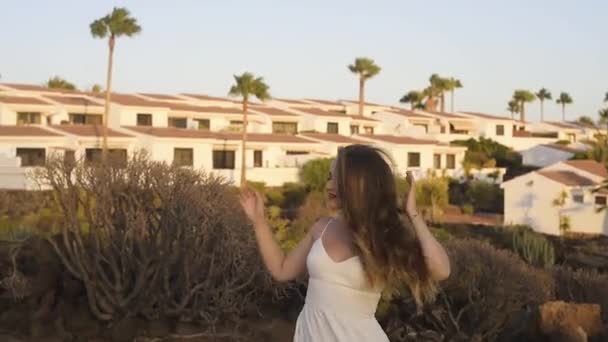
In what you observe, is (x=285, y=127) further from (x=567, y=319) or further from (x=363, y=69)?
(x=567, y=319)

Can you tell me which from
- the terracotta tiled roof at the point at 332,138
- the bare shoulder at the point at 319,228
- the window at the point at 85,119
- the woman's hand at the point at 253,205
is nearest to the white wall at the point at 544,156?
the terracotta tiled roof at the point at 332,138

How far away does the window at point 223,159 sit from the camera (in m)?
47.7

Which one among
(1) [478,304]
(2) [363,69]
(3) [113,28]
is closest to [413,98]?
(2) [363,69]

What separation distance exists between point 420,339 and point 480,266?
113 cm

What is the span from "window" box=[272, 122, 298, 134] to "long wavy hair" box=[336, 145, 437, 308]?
58.3 meters

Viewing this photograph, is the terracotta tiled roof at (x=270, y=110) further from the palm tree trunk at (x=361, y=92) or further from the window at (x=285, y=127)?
the palm tree trunk at (x=361, y=92)

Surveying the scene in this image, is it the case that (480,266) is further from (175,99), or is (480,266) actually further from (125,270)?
(175,99)

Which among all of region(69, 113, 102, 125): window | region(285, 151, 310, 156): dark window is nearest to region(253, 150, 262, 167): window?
region(285, 151, 310, 156): dark window

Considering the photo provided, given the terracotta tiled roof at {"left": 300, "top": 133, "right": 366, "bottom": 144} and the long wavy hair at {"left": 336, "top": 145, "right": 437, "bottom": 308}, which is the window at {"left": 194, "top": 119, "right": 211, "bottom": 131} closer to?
the terracotta tiled roof at {"left": 300, "top": 133, "right": 366, "bottom": 144}

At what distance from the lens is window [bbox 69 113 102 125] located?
52781 mm

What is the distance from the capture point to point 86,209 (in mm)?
8039

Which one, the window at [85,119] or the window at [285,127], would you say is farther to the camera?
the window at [285,127]

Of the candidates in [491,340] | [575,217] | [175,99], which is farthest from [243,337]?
[175,99]

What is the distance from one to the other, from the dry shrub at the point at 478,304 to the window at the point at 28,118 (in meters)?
45.0
